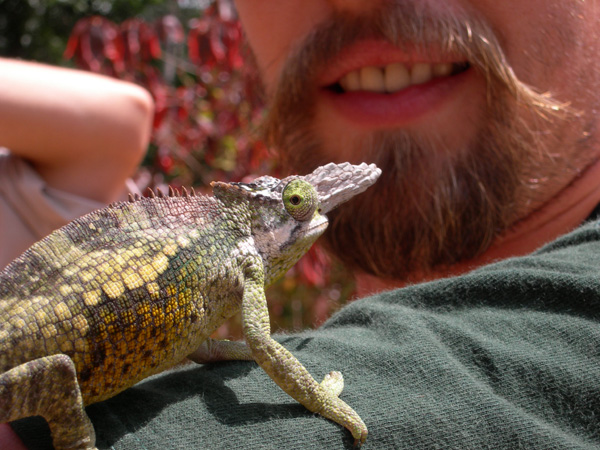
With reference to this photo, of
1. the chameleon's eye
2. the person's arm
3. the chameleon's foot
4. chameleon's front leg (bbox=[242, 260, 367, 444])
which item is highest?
the person's arm

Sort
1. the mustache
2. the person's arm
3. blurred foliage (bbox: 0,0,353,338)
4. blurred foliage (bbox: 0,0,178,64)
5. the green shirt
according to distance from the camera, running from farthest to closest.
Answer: blurred foliage (bbox: 0,0,178,64), blurred foliage (bbox: 0,0,353,338), the person's arm, the mustache, the green shirt

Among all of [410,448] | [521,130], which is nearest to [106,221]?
[410,448]

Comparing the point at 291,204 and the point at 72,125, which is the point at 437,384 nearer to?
the point at 291,204

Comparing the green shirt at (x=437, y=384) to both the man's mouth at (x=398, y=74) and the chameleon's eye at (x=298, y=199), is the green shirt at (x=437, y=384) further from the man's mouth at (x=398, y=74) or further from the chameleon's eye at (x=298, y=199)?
the man's mouth at (x=398, y=74)

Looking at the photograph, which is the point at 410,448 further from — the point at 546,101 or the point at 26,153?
the point at 26,153

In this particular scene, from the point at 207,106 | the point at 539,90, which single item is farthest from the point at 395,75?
the point at 207,106

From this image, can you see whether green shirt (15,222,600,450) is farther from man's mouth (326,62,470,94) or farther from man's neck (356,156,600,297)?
man's mouth (326,62,470,94)

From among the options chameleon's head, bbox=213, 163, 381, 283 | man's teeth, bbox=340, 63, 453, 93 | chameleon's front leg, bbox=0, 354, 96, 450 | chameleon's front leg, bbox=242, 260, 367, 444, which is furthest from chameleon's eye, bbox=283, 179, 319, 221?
man's teeth, bbox=340, 63, 453, 93
